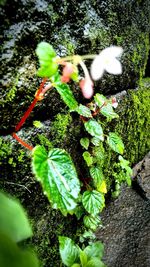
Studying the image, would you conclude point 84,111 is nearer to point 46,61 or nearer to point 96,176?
point 96,176

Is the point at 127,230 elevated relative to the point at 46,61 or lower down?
lower down

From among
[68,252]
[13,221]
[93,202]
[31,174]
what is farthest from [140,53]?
[13,221]

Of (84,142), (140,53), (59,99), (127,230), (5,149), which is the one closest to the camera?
(5,149)

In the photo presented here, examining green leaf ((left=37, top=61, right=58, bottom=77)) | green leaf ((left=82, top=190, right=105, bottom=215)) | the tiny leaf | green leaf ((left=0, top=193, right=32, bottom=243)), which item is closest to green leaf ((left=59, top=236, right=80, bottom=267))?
green leaf ((left=82, top=190, right=105, bottom=215))

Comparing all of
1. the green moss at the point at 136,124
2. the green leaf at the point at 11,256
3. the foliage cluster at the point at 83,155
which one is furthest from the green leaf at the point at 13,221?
the green moss at the point at 136,124

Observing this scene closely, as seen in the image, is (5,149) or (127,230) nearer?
(5,149)

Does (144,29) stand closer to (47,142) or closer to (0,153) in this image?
(47,142)

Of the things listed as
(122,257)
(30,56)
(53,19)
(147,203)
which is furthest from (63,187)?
(147,203)
